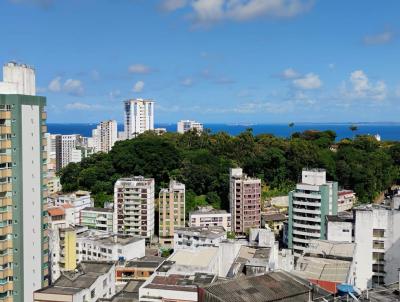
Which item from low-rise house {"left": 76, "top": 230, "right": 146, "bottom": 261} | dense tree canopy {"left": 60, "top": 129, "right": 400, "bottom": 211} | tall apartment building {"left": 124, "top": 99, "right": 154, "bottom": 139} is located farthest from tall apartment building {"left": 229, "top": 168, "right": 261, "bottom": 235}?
tall apartment building {"left": 124, "top": 99, "right": 154, "bottom": 139}

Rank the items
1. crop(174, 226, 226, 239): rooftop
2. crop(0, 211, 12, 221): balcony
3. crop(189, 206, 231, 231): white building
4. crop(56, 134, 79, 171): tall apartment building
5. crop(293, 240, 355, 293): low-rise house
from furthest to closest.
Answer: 1. crop(56, 134, 79, 171): tall apartment building
2. crop(189, 206, 231, 231): white building
3. crop(174, 226, 226, 239): rooftop
4. crop(0, 211, 12, 221): balcony
5. crop(293, 240, 355, 293): low-rise house

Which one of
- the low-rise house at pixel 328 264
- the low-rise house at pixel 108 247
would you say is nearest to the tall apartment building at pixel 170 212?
the low-rise house at pixel 108 247

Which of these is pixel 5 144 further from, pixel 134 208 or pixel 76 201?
pixel 76 201

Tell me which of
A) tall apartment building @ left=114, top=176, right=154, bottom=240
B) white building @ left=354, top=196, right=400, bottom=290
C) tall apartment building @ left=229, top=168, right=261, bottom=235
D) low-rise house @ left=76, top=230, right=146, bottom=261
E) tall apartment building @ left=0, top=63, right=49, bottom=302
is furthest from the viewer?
tall apartment building @ left=229, top=168, right=261, bottom=235

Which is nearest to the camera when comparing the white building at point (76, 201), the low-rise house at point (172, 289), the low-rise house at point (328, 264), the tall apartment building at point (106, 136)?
the low-rise house at point (328, 264)

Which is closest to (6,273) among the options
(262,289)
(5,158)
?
(5,158)

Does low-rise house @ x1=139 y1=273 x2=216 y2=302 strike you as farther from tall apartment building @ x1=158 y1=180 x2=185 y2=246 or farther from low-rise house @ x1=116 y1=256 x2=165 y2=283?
tall apartment building @ x1=158 y1=180 x2=185 y2=246

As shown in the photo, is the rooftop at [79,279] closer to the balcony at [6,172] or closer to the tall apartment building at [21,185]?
the tall apartment building at [21,185]
